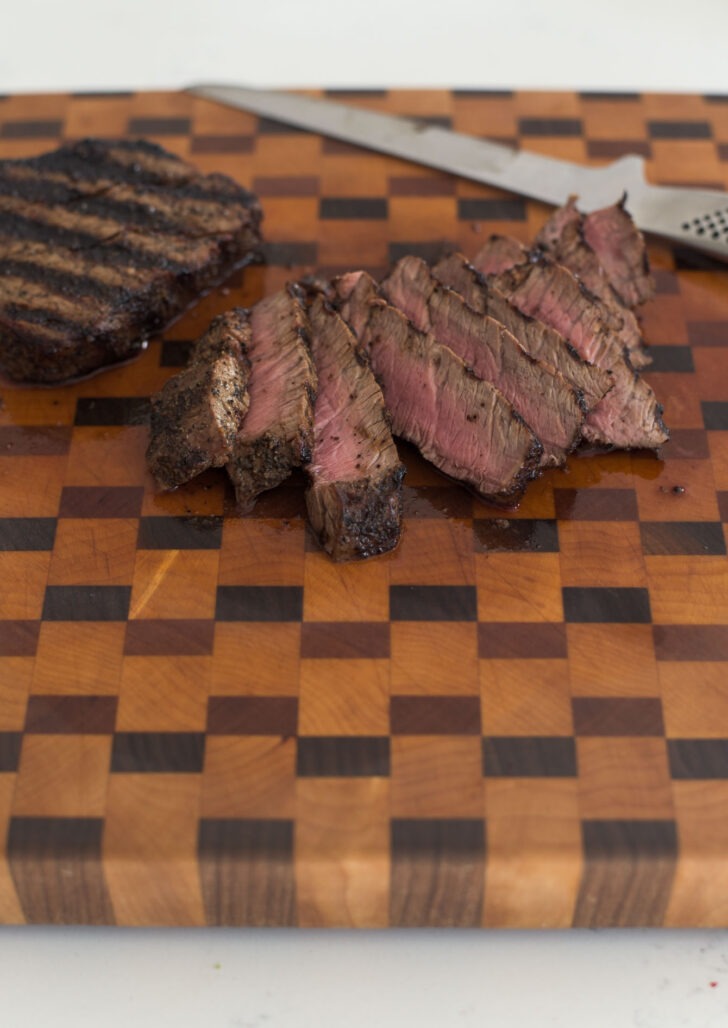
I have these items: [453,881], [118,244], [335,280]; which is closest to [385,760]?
[453,881]

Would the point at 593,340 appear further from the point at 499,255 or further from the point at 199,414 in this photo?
the point at 199,414

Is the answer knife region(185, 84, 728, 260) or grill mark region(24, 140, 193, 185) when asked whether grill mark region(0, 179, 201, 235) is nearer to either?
grill mark region(24, 140, 193, 185)

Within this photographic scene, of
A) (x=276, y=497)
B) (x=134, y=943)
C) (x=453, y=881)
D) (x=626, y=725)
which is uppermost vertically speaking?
(x=276, y=497)

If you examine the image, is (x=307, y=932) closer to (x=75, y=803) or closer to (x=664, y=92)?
(x=75, y=803)

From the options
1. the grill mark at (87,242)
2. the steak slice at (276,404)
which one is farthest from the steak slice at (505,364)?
the grill mark at (87,242)

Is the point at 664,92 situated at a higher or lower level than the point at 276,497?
higher

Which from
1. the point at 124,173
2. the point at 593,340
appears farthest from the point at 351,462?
Answer: the point at 124,173
